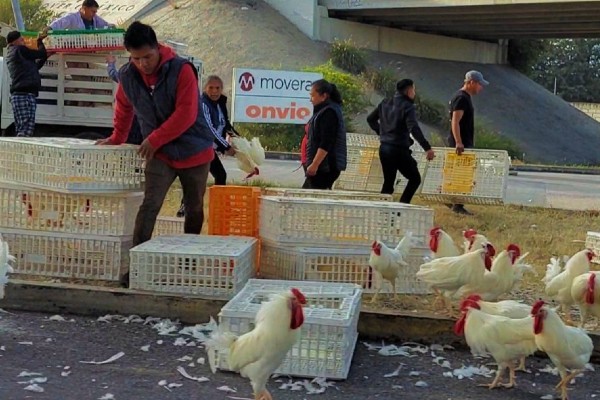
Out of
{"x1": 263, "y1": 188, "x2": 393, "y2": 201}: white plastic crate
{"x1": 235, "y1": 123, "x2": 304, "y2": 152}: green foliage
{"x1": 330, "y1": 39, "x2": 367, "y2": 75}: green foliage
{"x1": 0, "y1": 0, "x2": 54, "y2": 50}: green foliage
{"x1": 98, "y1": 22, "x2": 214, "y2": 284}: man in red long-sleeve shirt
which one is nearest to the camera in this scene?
{"x1": 98, "y1": 22, "x2": 214, "y2": 284}: man in red long-sleeve shirt

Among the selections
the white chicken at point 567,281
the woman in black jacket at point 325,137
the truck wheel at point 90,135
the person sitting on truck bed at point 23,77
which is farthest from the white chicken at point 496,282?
the truck wheel at point 90,135

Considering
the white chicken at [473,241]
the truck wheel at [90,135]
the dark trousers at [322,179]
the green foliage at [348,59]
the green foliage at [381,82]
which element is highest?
the green foliage at [348,59]

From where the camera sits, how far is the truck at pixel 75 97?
545 inches

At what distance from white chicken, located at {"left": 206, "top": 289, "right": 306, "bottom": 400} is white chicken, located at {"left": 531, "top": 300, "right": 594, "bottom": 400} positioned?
1.36 m

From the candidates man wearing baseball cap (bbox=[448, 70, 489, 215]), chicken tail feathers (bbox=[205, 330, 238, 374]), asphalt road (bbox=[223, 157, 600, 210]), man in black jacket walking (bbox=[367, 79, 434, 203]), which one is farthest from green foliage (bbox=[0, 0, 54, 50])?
chicken tail feathers (bbox=[205, 330, 238, 374])

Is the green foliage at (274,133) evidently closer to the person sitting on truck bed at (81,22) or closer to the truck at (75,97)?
the truck at (75,97)

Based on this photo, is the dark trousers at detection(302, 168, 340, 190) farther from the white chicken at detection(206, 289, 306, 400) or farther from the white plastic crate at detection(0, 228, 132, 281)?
the white chicken at detection(206, 289, 306, 400)

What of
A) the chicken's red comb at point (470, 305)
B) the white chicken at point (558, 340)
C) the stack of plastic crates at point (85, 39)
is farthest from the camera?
the stack of plastic crates at point (85, 39)

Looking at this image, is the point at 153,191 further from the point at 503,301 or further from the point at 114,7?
the point at 114,7

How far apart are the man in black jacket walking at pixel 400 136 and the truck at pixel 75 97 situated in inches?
186

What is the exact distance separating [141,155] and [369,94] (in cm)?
2708

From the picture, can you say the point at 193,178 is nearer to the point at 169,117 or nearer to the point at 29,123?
the point at 169,117

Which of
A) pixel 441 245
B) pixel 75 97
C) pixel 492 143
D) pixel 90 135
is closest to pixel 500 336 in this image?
pixel 441 245

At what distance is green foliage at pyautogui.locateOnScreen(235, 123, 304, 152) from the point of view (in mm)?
25344
